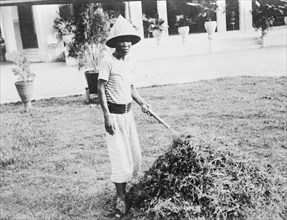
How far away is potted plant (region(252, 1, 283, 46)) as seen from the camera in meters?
16.7

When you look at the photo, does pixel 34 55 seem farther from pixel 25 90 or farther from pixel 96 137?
pixel 96 137

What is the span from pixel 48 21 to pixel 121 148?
14711 mm

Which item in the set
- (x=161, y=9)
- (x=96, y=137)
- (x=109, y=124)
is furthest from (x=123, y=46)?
(x=161, y=9)

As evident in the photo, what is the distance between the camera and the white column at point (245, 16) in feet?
60.8

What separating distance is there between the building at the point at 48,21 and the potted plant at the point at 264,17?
0.91 meters

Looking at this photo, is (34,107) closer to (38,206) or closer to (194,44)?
(38,206)

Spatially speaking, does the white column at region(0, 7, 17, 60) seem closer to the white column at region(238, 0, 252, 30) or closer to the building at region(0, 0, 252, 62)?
the building at region(0, 0, 252, 62)

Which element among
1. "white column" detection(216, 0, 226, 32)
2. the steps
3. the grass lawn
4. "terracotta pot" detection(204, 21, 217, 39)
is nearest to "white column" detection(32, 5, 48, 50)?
the steps

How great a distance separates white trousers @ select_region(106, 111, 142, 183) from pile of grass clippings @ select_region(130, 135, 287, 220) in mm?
312

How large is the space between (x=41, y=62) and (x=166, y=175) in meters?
15.2

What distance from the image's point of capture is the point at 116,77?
3422 millimetres

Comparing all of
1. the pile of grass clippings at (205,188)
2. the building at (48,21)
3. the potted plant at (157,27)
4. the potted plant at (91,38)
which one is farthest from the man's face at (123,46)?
the potted plant at (157,27)

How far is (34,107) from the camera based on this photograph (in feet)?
28.9

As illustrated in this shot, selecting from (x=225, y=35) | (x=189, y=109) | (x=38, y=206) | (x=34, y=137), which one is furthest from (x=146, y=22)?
(x=38, y=206)
